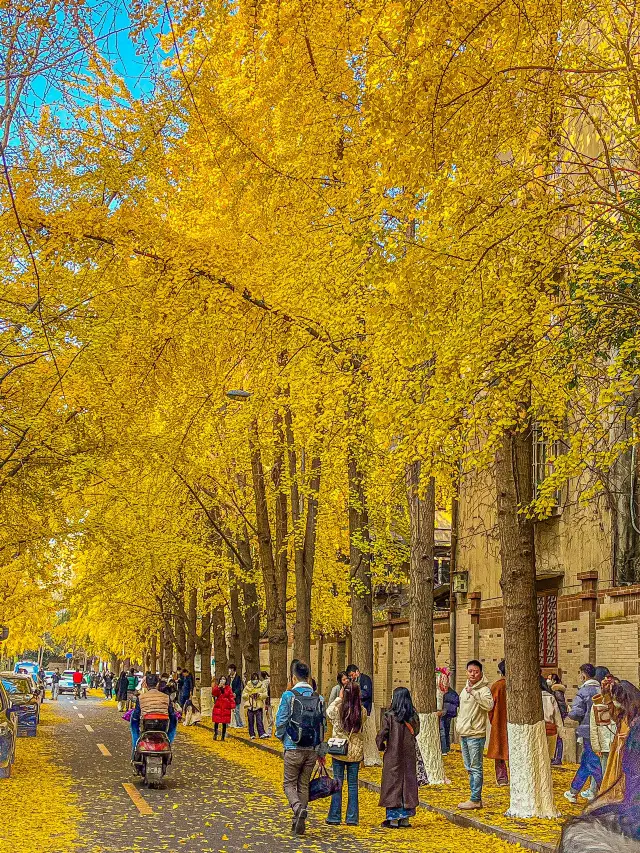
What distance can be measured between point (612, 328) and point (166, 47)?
6144mm

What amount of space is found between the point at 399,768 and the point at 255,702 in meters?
17.3

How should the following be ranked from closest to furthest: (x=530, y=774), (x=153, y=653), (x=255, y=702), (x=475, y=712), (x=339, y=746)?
(x=530, y=774)
(x=339, y=746)
(x=475, y=712)
(x=255, y=702)
(x=153, y=653)

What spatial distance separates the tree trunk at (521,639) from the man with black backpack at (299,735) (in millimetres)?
2648

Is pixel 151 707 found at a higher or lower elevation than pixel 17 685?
higher

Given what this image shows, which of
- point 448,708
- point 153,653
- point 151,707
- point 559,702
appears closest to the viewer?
point 151,707

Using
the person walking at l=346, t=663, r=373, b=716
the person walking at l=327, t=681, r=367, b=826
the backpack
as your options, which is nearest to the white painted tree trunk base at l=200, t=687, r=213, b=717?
the person walking at l=346, t=663, r=373, b=716

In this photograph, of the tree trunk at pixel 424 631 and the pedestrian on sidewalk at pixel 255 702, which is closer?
the tree trunk at pixel 424 631

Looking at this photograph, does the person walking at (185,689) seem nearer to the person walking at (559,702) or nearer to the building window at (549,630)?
the building window at (549,630)

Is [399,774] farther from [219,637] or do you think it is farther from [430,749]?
[219,637]

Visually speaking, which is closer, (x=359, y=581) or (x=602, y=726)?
(x=602, y=726)

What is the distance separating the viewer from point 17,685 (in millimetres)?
30391

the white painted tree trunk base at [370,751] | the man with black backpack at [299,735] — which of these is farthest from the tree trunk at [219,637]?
the man with black backpack at [299,735]

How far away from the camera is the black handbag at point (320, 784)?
12.6 meters

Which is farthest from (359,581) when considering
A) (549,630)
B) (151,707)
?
(549,630)
